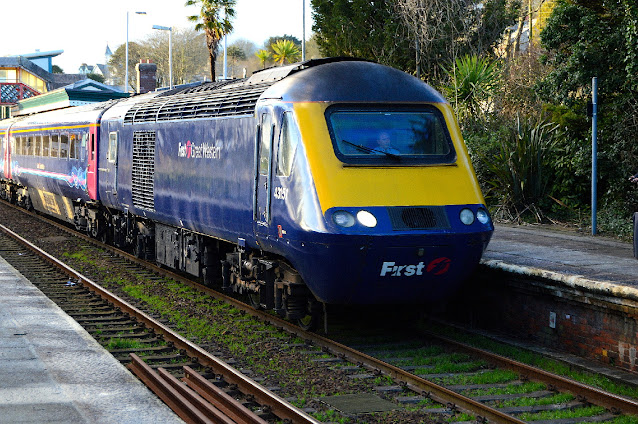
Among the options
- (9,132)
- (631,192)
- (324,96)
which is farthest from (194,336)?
(9,132)

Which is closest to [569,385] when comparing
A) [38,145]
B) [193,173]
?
[193,173]

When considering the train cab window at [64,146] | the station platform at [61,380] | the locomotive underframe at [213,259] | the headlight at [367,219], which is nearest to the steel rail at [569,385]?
the headlight at [367,219]

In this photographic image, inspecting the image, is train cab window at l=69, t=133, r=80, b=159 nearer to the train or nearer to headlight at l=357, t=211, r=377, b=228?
the train

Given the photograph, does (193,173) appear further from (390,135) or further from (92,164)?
(92,164)

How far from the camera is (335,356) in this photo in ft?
30.3

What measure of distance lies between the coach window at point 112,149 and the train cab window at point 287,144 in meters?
8.05

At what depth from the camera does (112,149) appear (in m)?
16.9

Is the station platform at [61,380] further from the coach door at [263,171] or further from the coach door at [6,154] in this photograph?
the coach door at [6,154]

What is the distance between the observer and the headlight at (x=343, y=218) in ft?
28.1

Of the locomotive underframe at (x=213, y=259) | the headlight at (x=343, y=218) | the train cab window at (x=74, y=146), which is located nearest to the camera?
the headlight at (x=343, y=218)

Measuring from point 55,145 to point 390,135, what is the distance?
15318 millimetres

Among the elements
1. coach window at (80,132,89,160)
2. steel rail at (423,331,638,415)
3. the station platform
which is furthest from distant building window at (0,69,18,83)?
steel rail at (423,331,638,415)

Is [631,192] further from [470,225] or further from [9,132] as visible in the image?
[9,132]

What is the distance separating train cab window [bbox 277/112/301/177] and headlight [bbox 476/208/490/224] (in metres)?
2.09
